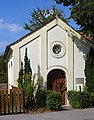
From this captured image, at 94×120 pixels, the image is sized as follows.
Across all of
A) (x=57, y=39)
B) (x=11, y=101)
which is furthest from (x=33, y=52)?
(x=11, y=101)

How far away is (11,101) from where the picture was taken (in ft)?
60.8

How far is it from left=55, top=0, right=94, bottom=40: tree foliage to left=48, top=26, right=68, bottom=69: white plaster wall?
338 centimetres

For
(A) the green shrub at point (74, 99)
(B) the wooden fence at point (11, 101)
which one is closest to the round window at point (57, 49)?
(A) the green shrub at point (74, 99)

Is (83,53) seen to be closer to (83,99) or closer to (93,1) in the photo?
(83,99)

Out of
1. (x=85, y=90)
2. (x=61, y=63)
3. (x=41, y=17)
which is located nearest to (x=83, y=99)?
(x=85, y=90)

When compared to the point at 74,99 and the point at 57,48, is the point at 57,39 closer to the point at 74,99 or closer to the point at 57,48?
the point at 57,48

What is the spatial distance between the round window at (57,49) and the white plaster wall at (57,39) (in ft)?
0.67

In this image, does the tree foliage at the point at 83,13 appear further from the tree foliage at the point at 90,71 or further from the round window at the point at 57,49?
the round window at the point at 57,49

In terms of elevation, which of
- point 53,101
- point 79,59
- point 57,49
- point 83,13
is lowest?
point 53,101

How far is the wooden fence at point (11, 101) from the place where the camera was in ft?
60.1

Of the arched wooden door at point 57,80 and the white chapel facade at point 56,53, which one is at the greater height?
the white chapel facade at point 56,53

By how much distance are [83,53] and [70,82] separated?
2.32 m

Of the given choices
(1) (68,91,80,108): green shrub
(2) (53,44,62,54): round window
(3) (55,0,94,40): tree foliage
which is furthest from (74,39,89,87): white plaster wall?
(3) (55,0,94,40): tree foliage

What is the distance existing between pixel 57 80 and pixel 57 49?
2.25 metres
